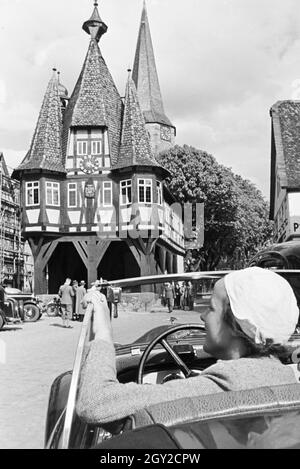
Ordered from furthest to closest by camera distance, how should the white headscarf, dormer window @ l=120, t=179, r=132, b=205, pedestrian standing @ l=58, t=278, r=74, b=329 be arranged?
dormer window @ l=120, t=179, r=132, b=205, pedestrian standing @ l=58, t=278, r=74, b=329, the white headscarf

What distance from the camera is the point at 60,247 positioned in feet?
114

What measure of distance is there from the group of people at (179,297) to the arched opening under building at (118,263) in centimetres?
3058

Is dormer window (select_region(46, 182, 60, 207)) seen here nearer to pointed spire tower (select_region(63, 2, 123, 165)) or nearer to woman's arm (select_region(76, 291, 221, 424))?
pointed spire tower (select_region(63, 2, 123, 165))

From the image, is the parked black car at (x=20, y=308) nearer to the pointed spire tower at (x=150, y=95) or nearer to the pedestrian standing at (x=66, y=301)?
the pedestrian standing at (x=66, y=301)

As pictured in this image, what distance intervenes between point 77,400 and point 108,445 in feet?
1.46

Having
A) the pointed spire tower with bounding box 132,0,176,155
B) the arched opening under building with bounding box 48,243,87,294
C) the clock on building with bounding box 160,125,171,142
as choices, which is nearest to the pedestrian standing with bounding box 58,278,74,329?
the arched opening under building with bounding box 48,243,87,294

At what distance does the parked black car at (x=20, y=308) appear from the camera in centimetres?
2053

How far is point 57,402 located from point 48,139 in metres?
30.9

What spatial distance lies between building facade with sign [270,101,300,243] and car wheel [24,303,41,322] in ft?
53.4

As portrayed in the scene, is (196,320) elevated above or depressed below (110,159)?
below

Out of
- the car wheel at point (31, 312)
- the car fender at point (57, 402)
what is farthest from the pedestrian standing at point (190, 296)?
the car wheel at point (31, 312)

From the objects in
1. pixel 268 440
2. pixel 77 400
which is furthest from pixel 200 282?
pixel 268 440

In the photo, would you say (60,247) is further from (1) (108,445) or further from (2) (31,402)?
(1) (108,445)

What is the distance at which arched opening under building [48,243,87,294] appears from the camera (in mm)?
35125
